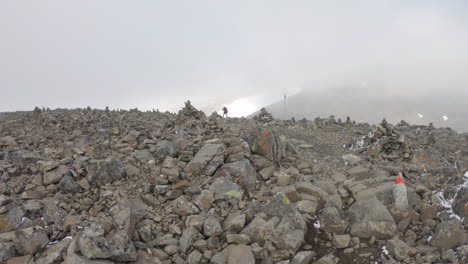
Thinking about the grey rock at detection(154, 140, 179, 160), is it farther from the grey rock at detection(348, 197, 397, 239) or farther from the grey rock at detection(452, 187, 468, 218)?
the grey rock at detection(452, 187, 468, 218)

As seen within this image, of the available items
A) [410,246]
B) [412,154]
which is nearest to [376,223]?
[410,246]

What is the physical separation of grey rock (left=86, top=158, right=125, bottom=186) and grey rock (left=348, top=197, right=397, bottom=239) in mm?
8153

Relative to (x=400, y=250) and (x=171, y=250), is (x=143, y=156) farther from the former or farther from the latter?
(x=400, y=250)

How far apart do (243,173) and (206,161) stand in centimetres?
162

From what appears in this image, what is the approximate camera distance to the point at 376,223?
8.16m

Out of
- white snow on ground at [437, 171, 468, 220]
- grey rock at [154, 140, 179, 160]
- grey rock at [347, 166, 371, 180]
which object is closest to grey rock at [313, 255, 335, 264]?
white snow on ground at [437, 171, 468, 220]

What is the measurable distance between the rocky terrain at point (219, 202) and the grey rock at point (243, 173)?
46 millimetres

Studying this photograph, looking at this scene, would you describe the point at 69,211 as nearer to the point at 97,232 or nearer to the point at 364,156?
the point at 97,232

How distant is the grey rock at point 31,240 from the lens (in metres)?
6.91

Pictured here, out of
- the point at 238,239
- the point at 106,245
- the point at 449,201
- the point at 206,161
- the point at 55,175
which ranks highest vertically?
the point at 55,175

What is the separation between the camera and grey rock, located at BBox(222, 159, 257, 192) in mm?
10156

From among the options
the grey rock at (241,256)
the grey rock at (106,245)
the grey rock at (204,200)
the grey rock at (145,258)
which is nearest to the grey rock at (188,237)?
the grey rock at (145,258)

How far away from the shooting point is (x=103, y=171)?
9.76 m

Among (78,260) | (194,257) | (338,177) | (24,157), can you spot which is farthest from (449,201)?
(24,157)
